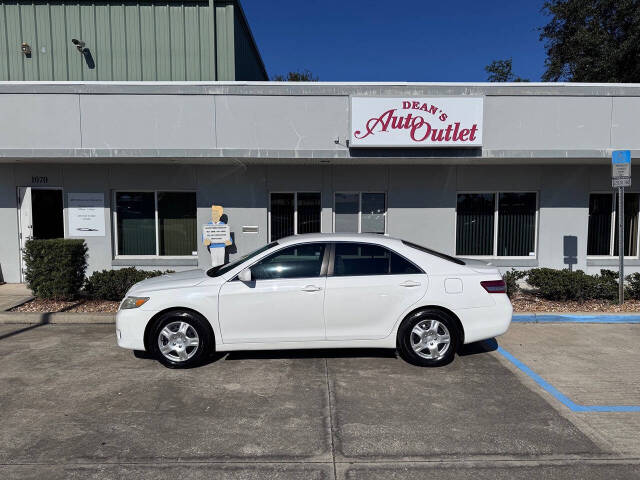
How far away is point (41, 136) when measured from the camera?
348 inches

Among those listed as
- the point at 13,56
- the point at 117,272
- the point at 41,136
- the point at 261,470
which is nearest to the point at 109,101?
the point at 41,136

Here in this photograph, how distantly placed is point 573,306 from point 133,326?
24.4 feet

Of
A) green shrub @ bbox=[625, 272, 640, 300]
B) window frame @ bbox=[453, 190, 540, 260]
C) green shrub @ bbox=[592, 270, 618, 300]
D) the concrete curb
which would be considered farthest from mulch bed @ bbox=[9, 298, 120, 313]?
green shrub @ bbox=[625, 272, 640, 300]

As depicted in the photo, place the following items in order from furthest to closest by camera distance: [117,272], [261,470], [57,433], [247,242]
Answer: [247,242]
[117,272]
[57,433]
[261,470]

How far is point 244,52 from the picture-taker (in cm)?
1420

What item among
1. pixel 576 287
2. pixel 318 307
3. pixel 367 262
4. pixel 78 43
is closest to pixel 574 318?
pixel 576 287

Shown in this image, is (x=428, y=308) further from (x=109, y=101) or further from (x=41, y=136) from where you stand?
(x=41, y=136)

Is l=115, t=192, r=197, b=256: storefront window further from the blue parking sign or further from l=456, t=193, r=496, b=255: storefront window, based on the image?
the blue parking sign

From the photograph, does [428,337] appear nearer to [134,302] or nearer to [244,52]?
[134,302]

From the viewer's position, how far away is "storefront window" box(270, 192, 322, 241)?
32.8ft

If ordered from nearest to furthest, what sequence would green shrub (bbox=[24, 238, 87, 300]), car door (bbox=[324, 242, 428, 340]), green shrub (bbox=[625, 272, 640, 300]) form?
car door (bbox=[324, 242, 428, 340]), green shrub (bbox=[24, 238, 87, 300]), green shrub (bbox=[625, 272, 640, 300])

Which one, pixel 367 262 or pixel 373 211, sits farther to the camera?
pixel 373 211

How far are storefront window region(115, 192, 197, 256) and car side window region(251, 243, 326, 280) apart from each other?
5.53 m

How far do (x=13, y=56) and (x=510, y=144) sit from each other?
544 inches
